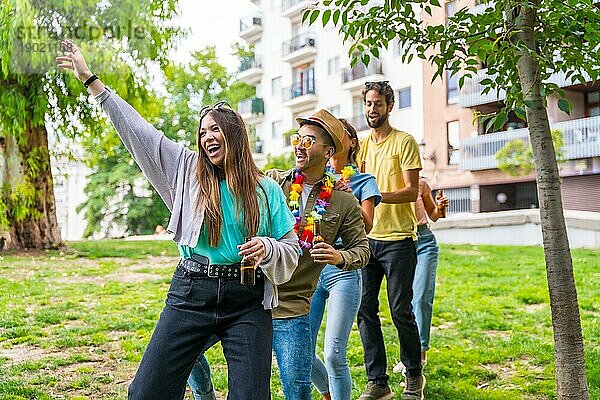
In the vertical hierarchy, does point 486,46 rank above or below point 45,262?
above

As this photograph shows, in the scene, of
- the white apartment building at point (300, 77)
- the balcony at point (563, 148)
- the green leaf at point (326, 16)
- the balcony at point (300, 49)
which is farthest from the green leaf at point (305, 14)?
the balcony at point (300, 49)

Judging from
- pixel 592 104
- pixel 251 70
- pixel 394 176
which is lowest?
pixel 394 176

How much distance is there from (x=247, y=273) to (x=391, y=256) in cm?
211

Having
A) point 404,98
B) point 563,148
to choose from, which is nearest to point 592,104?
point 563,148

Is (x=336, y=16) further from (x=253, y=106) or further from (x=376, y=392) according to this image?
(x=253, y=106)

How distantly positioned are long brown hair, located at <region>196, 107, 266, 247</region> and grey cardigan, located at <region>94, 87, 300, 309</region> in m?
0.04

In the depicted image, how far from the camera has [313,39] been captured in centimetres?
3600

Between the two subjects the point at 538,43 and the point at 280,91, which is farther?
the point at 280,91

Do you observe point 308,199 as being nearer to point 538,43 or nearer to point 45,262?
point 538,43

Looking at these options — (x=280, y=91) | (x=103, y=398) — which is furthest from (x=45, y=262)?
(x=280, y=91)

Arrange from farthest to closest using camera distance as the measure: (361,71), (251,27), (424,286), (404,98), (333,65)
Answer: (251,27), (333,65), (361,71), (404,98), (424,286)

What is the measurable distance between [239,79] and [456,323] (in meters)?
35.3

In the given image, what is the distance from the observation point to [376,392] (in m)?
5.05

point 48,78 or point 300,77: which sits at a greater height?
point 300,77
